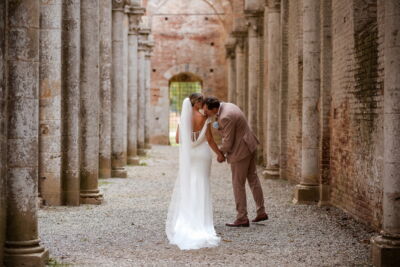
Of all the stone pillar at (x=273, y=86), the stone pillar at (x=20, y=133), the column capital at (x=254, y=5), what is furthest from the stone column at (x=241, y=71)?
the stone pillar at (x=20, y=133)

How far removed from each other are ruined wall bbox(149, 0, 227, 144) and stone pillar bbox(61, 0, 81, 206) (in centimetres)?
2315

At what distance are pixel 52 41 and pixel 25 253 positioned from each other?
4.41m

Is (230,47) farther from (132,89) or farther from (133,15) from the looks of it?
(133,15)

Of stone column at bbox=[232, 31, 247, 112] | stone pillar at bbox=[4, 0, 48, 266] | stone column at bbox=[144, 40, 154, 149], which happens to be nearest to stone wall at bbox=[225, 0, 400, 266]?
stone pillar at bbox=[4, 0, 48, 266]

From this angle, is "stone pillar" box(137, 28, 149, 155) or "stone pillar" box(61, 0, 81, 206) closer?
"stone pillar" box(61, 0, 81, 206)

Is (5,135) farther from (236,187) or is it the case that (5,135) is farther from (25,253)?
(236,187)

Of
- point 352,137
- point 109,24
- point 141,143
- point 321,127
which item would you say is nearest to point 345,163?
Result: point 352,137

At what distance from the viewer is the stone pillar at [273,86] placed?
15953mm

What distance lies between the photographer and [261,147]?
794 inches

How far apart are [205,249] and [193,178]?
3.85 ft

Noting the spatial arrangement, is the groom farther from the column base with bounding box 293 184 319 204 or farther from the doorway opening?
the doorway opening

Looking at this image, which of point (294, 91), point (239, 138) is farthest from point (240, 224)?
point (294, 91)

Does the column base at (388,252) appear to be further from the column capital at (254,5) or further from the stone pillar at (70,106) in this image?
the column capital at (254,5)

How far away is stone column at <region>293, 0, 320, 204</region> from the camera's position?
432 inches
